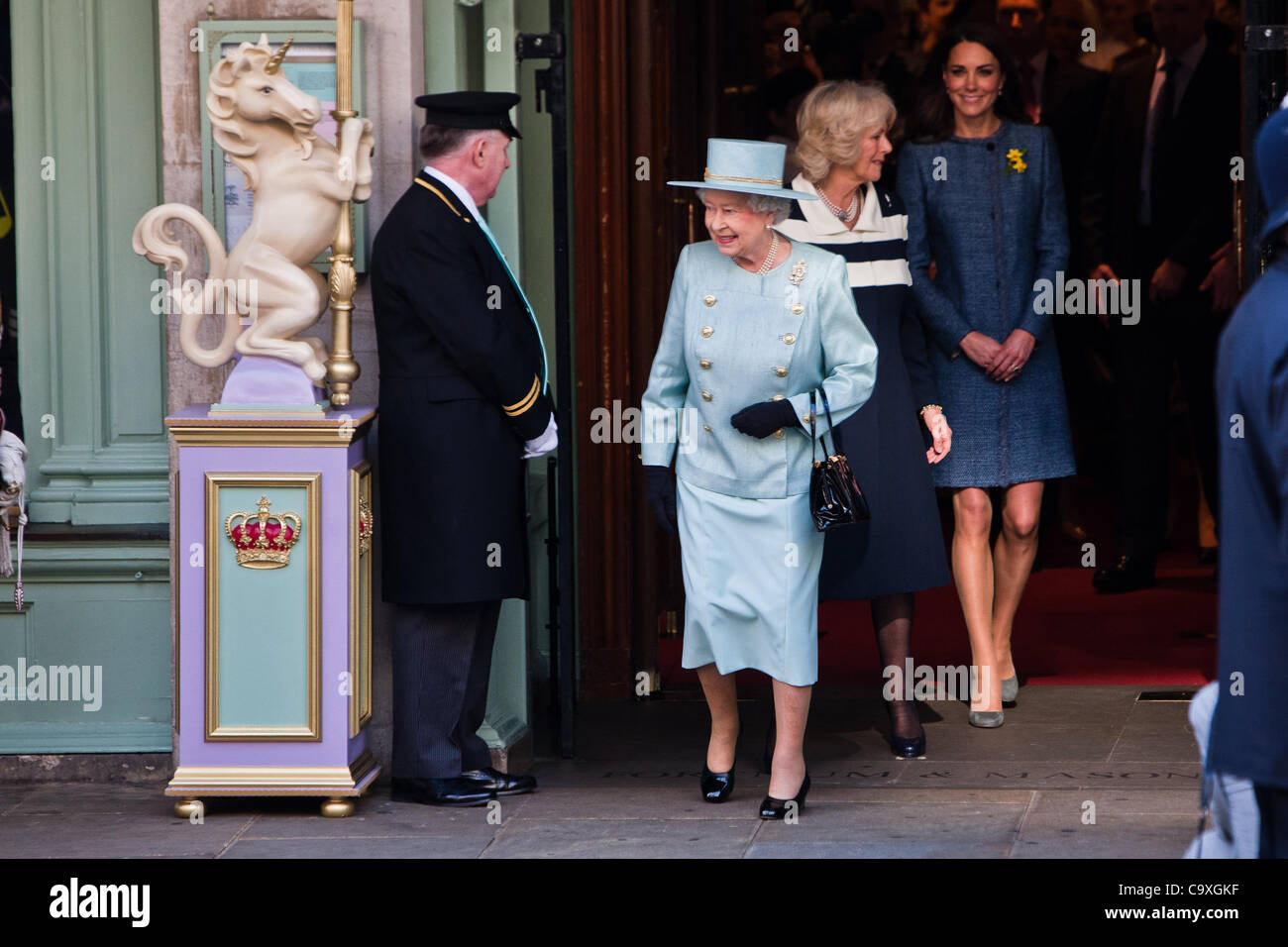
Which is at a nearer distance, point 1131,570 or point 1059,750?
point 1059,750

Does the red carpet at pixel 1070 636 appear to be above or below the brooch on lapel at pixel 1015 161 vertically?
below

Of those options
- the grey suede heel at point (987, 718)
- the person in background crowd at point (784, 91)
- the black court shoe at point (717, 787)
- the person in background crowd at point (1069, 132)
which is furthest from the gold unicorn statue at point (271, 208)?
the person in background crowd at point (1069, 132)

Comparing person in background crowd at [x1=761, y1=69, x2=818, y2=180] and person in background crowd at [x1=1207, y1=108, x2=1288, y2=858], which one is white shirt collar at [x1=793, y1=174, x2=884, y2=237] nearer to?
person in background crowd at [x1=761, y1=69, x2=818, y2=180]

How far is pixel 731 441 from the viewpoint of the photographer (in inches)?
221

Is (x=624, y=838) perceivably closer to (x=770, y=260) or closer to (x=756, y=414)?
(x=756, y=414)

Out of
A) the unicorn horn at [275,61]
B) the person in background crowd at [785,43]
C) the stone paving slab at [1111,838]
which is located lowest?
the stone paving slab at [1111,838]

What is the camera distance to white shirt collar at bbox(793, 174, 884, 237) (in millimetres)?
6211

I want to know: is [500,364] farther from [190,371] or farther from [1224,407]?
[1224,407]

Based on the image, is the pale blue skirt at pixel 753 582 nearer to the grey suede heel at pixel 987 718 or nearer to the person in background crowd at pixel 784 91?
the grey suede heel at pixel 987 718

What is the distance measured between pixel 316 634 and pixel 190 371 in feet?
3.03

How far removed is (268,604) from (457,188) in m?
1.23

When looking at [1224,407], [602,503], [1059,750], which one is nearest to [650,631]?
[602,503]

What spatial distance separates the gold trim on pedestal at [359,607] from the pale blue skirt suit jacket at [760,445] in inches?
31.3

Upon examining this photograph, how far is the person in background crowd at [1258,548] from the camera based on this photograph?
332 cm
